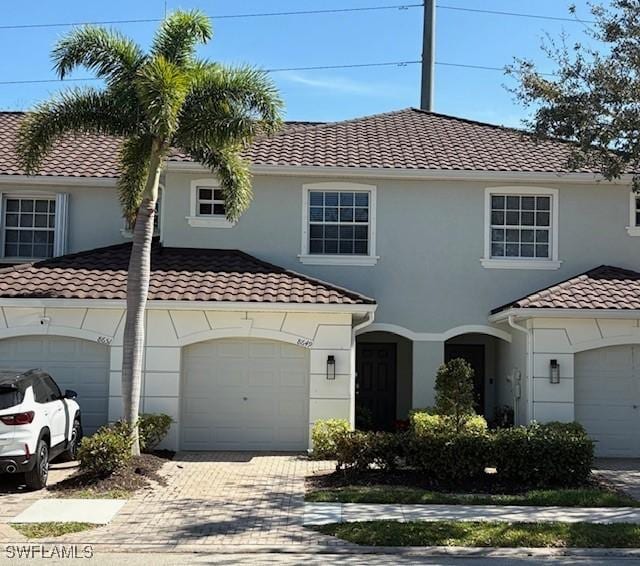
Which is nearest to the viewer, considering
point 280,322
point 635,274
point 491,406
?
point 280,322

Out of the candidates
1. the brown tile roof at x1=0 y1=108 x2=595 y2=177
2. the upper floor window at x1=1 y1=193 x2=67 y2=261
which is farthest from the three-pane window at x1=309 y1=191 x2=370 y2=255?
the upper floor window at x1=1 y1=193 x2=67 y2=261

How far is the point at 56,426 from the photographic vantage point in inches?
480

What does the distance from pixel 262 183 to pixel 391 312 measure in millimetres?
3987

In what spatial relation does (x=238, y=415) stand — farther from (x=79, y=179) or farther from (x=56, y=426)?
(x=79, y=179)

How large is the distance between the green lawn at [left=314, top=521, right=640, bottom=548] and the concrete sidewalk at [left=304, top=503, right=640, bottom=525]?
11.6 inches

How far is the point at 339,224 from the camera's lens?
1734 centimetres

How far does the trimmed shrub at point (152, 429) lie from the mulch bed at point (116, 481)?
1.22 metres

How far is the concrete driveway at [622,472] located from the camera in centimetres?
1203

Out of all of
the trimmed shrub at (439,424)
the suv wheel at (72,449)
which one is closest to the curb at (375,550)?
the trimmed shrub at (439,424)

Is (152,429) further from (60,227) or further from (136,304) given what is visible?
(60,227)

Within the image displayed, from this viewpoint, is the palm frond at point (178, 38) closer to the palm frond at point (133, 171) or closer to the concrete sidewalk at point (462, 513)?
the palm frond at point (133, 171)

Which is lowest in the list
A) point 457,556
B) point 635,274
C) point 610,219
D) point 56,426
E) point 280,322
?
point 457,556

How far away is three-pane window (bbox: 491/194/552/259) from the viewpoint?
17.5 metres

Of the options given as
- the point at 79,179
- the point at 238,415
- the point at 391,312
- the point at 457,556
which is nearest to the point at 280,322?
the point at 238,415
